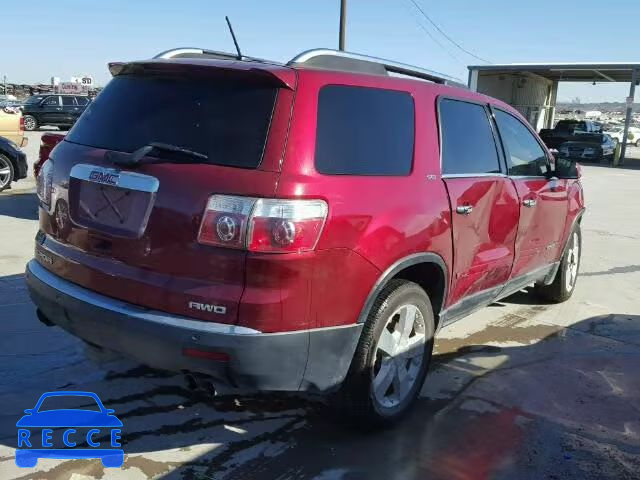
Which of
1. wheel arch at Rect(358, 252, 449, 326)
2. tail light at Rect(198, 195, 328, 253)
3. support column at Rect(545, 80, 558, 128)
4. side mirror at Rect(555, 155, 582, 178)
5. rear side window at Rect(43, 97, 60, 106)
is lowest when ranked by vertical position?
wheel arch at Rect(358, 252, 449, 326)

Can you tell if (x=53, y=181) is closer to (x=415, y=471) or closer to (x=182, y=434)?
(x=182, y=434)

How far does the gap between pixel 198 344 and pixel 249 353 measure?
223mm

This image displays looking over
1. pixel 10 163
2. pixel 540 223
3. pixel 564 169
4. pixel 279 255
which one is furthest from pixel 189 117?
pixel 10 163

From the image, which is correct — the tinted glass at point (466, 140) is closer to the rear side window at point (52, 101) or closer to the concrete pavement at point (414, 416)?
the concrete pavement at point (414, 416)

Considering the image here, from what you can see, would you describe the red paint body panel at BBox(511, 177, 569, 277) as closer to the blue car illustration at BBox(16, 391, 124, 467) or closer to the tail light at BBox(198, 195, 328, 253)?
the tail light at BBox(198, 195, 328, 253)

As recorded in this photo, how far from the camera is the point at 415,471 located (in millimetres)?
3074

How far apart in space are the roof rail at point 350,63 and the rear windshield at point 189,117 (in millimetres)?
414

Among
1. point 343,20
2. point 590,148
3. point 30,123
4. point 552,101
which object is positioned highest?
point 343,20

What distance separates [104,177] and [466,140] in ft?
7.48

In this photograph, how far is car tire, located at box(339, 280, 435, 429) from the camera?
3146mm

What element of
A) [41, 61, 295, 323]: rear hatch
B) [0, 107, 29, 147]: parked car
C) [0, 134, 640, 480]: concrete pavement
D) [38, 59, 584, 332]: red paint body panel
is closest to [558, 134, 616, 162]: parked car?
[0, 107, 29, 147]: parked car

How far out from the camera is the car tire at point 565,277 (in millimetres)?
5840

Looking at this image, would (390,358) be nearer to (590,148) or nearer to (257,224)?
(257,224)

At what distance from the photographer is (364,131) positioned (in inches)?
125
